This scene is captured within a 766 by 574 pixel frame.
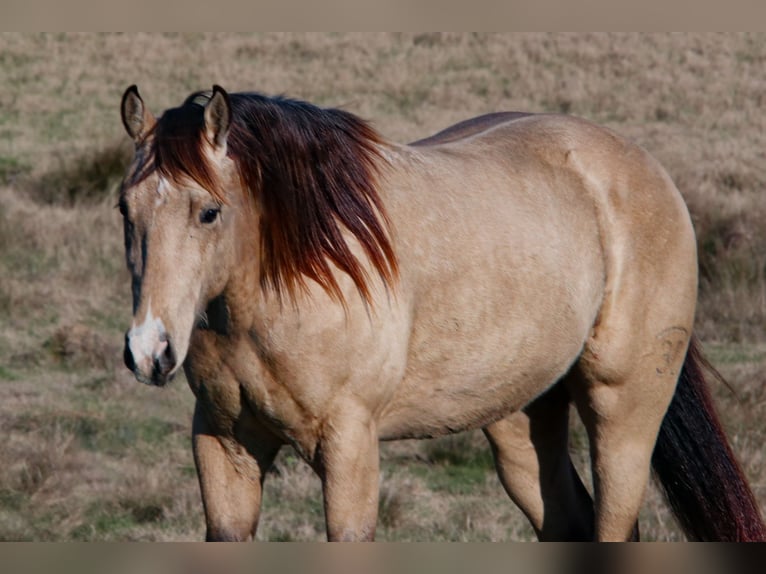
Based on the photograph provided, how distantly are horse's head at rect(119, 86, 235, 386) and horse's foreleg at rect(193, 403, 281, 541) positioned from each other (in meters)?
0.61

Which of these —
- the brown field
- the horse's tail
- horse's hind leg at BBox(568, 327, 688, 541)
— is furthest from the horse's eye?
the brown field

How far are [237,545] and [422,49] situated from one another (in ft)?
64.7

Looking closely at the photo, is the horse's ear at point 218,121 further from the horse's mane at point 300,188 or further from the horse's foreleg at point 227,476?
the horse's foreleg at point 227,476

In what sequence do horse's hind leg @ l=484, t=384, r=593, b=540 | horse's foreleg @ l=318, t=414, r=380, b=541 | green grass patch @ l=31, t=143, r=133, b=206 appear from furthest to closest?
1. green grass patch @ l=31, t=143, r=133, b=206
2. horse's hind leg @ l=484, t=384, r=593, b=540
3. horse's foreleg @ l=318, t=414, r=380, b=541

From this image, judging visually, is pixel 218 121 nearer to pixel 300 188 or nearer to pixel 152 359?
pixel 300 188

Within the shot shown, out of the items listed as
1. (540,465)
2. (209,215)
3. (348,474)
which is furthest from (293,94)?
(209,215)

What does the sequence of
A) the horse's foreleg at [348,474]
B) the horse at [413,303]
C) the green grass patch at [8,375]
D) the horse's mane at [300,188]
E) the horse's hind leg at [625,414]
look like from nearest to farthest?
the horse at [413,303], the horse's mane at [300,188], the horse's foreleg at [348,474], the horse's hind leg at [625,414], the green grass patch at [8,375]

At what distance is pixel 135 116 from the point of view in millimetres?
3645

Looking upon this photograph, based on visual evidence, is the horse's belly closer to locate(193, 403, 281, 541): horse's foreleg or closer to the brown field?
locate(193, 403, 281, 541): horse's foreleg

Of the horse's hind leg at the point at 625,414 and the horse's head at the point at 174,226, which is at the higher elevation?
the horse's head at the point at 174,226

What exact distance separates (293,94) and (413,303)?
48.4 feet

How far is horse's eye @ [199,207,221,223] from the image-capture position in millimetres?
3439

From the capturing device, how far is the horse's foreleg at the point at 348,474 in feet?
12.4

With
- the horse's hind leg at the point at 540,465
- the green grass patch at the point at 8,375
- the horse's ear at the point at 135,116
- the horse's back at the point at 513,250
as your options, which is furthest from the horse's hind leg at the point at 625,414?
the green grass patch at the point at 8,375
